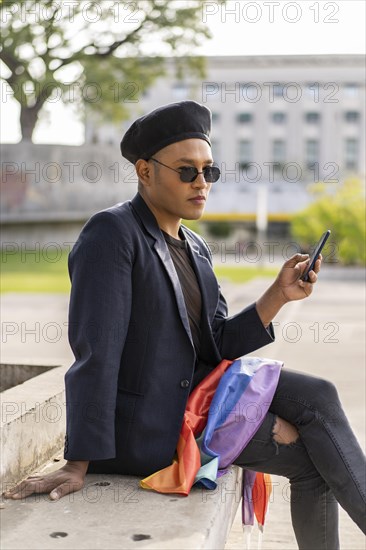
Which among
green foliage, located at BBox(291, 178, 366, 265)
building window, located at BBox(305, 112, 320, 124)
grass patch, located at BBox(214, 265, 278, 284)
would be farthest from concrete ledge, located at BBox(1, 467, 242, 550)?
building window, located at BBox(305, 112, 320, 124)

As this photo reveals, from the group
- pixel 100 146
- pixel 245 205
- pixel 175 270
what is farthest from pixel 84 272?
pixel 245 205

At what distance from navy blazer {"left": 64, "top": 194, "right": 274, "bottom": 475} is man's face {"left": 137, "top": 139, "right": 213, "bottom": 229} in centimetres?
7

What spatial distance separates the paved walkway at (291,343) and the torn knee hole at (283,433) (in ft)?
3.27

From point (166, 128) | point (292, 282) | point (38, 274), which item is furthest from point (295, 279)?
point (38, 274)

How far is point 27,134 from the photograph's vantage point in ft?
82.6

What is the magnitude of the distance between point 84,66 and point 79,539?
23418mm

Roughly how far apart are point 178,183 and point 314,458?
3.12 feet

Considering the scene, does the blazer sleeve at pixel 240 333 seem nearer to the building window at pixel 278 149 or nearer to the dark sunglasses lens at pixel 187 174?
the dark sunglasses lens at pixel 187 174

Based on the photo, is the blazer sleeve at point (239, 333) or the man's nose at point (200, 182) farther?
the blazer sleeve at point (239, 333)

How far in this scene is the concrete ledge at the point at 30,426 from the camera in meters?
2.89

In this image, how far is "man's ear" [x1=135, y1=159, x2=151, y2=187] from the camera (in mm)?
2834

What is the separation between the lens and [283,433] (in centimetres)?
276

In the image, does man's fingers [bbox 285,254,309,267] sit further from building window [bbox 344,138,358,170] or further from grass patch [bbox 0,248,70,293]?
building window [bbox 344,138,358,170]

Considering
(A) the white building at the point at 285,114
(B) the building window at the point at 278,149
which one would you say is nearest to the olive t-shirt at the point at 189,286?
(A) the white building at the point at 285,114
